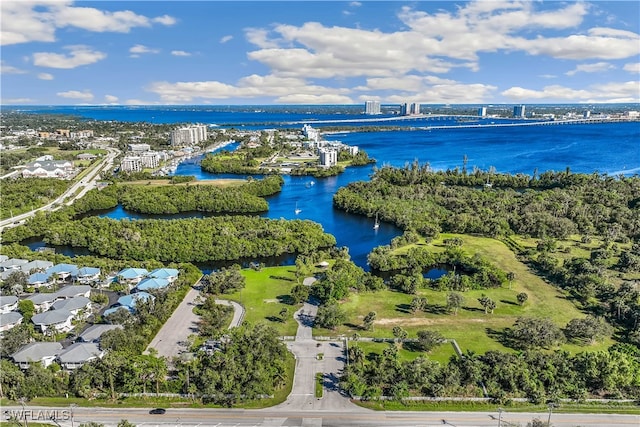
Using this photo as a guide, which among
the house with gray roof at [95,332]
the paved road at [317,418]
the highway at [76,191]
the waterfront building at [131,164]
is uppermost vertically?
the waterfront building at [131,164]

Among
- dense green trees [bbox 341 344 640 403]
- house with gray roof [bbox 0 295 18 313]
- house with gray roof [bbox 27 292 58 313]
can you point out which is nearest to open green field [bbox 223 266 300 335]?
dense green trees [bbox 341 344 640 403]

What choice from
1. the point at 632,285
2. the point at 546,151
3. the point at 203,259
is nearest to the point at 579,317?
the point at 632,285

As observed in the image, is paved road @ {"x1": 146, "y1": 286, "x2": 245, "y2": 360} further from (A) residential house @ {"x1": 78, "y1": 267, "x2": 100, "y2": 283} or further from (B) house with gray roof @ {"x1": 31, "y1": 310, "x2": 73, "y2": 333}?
(A) residential house @ {"x1": 78, "y1": 267, "x2": 100, "y2": 283}

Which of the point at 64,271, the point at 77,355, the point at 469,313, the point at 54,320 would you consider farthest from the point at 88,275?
the point at 469,313

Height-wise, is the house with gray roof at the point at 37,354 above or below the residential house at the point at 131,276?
below

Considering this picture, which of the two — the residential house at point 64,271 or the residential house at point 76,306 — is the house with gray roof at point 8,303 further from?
the residential house at point 64,271

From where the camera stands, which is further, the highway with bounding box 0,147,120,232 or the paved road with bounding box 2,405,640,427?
the highway with bounding box 0,147,120,232

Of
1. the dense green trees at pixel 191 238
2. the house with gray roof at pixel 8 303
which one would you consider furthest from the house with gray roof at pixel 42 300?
the dense green trees at pixel 191 238
